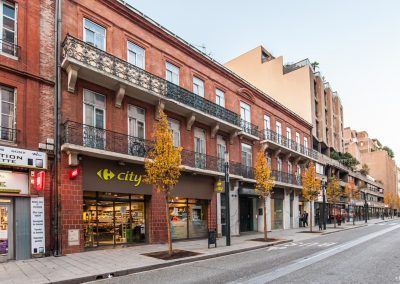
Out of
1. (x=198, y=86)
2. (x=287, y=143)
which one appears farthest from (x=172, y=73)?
(x=287, y=143)

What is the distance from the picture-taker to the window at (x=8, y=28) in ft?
45.8

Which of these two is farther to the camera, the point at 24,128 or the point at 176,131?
the point at 176,131

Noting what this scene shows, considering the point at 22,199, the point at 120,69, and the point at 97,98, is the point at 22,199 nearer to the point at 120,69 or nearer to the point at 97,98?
the point at 97,98

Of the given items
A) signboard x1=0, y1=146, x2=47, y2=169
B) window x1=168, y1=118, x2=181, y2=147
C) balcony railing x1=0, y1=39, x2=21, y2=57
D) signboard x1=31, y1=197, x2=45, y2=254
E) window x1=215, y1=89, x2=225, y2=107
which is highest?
window x1=215, y1=89, x2=225, y2=107

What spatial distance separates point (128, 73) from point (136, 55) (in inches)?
84.4

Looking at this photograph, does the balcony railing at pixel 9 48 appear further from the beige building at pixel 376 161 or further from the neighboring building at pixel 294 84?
the beige building at pixel 376 161

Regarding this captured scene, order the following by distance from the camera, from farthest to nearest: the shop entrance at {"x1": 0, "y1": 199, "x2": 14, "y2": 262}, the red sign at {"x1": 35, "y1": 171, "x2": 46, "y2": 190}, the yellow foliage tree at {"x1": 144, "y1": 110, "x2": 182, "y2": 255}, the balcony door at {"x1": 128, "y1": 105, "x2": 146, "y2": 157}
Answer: the balcony door at {"x1": 128, "y1": 105, "x2": 146, "y2": 157}
the yellow foliage tree at {"x1": 144, "y1": 110, "x2": 182, "y2": 255}
the red sign at {"x1": 35, "y1": 171, "x2": 46, "y2": 190}
the shop entrance at {"x1": 0, "y1": 199, "x2": 14, "y2": 262}

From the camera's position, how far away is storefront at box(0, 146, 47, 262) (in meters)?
13.2

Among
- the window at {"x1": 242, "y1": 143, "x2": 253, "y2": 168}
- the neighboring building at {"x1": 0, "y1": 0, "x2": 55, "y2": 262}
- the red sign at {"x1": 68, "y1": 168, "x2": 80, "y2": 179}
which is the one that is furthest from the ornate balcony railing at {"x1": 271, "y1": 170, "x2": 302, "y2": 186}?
the neighboring building at {"x1": 0, "y1": 0, "x2": 55, "y2": 262}

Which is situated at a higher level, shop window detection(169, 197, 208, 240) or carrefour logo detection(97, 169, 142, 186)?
carrefour logo detection(97, 169, 142, 186)

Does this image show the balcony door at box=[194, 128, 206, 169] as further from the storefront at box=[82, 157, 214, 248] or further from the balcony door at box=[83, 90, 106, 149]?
the balcony door at box=[83, 90, 106, 149]

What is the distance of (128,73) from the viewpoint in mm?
17984

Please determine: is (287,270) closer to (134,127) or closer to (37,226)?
(37,226)

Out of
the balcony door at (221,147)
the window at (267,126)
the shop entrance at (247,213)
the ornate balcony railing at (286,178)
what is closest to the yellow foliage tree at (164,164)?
the balcony door at (221,147)
